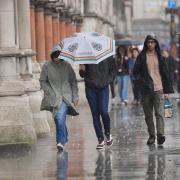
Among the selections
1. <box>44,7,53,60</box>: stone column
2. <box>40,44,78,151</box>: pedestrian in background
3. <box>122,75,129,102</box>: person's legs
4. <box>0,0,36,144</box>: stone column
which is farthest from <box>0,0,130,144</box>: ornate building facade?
<box>122,75,129,102</box>: person's legs

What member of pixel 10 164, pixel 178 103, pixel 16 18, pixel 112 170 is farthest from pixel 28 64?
pixel 178 103

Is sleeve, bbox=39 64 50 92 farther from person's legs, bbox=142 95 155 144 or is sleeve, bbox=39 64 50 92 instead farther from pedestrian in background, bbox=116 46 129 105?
pedestrian in background, bbox=116 46 129 105

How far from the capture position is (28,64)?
18.3 metres

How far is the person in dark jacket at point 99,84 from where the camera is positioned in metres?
16.1

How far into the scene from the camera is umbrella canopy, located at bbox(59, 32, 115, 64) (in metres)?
15.9

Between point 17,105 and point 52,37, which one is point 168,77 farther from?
point 52,37

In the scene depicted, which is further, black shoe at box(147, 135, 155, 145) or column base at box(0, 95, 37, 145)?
black shoe at box(147, 135, 155, 145)

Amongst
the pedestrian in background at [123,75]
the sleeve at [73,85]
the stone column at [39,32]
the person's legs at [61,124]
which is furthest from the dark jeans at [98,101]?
the pedestrian in background at [123,75]

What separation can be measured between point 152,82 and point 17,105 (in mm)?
2196

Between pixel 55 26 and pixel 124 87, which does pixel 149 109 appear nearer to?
pixel 55 26

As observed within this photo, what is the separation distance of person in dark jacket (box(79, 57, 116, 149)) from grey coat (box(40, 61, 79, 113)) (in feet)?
0.91

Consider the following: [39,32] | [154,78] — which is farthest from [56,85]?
[39,32]

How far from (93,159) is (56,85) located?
1.80 metres

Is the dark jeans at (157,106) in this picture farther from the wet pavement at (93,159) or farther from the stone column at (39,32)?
the stone column at (39,32)
